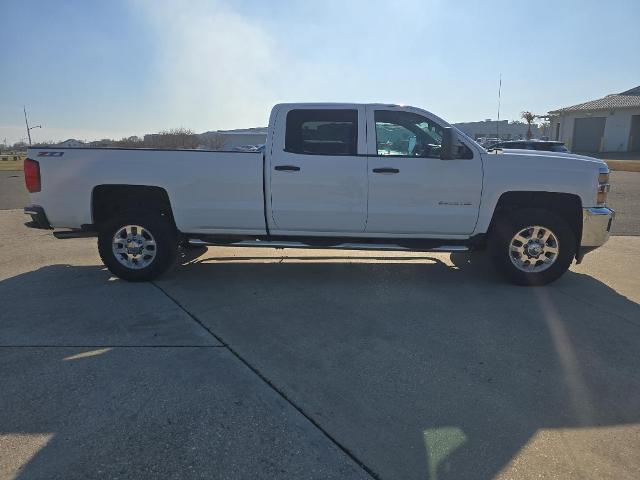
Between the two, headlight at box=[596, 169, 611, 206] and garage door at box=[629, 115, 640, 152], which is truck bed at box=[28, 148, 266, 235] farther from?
garage door at box=[629, 115, 640, 152]

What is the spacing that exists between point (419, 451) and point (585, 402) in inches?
49.9

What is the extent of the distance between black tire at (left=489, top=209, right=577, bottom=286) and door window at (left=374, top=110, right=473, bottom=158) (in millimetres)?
905

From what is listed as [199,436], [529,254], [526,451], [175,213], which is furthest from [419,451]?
[175,213]

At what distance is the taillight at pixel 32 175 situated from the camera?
16.2 ft

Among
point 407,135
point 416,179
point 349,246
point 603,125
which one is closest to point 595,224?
point 416,179

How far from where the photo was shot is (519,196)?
16.2ft

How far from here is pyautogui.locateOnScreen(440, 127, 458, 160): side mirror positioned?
4.66m

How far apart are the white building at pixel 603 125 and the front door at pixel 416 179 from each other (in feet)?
137

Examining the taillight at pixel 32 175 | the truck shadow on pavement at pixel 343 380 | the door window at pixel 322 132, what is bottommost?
the truck shadow on pavement at pixel 343 380

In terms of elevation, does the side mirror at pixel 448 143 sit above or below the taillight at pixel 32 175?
above

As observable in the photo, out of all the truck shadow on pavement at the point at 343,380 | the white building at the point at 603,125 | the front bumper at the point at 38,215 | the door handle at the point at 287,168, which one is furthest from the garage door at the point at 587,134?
the front bumper at the point at 38,215

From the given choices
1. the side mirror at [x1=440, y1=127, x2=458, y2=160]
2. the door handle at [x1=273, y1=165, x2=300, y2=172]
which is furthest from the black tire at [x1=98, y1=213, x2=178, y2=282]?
the side mirror at [x1=440, y1=127, x2=458, y2=160]

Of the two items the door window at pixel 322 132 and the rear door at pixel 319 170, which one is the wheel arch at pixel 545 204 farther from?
the door window at pixel 322 132

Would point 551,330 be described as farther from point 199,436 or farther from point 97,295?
point 97,295
